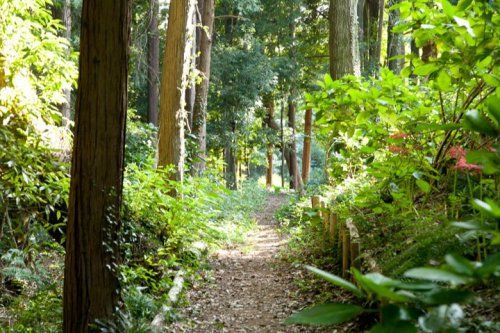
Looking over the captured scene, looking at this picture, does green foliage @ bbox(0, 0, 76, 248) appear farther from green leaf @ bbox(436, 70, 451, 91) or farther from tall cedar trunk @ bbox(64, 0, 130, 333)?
green leaf @ bbox(436, 70, 451, 91)

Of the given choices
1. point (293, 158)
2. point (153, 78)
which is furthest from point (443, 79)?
point (293, 158)

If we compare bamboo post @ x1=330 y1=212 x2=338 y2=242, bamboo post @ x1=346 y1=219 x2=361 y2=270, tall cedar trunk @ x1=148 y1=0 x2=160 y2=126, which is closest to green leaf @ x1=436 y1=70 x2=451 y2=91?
bamboo post @ x1=346 y1=219 x2=361 y2=270

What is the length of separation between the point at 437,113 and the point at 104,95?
12.4ft

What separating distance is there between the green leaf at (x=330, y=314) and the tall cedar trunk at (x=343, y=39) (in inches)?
348

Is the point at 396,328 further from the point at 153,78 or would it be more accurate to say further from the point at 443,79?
the point at 153,78

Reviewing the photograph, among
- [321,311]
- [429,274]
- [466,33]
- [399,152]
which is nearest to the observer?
[429,274]

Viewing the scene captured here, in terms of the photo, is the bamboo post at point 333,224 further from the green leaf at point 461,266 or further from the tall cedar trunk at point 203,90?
the tall cedar trunk at point 203,90

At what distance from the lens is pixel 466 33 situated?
3.45 m

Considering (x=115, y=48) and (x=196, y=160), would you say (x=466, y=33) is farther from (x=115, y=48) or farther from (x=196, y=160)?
(x=196, y=160)

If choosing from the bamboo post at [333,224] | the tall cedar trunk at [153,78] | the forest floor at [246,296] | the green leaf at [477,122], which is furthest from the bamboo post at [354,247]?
the tall cedar trunk at [153,78]

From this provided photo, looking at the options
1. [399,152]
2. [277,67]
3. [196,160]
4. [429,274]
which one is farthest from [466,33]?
[277,67]

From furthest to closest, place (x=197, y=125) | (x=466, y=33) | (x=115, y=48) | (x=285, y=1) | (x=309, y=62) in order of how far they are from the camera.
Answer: (x=309, y=62) < (x=285, y=1) < (x=197, y=125) < (x=115, y=48) < (x=466, y=33)

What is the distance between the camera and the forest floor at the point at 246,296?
5.81 meters

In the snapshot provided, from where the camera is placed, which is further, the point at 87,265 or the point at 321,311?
the point at 87,265
